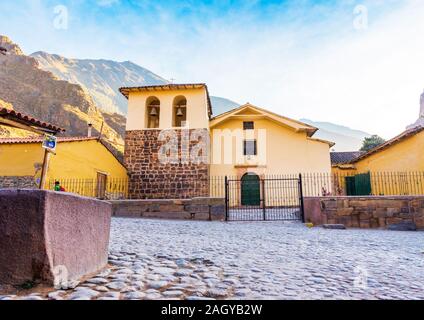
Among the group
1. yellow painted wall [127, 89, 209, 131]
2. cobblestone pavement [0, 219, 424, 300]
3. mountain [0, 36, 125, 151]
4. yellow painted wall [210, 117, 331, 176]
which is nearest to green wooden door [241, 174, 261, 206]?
yellow painted wall [210, 117, 331, 176]

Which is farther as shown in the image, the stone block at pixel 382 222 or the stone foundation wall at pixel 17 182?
the stone foundation wall at pixel 17 182

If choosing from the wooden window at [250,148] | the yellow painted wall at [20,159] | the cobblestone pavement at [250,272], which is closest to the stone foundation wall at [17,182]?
the yellow painted wall at [20,159]

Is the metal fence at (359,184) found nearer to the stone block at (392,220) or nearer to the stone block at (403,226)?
the stone block at (392,220)

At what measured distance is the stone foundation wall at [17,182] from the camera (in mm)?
11781

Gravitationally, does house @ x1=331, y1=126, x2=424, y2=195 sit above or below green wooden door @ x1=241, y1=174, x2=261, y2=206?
above

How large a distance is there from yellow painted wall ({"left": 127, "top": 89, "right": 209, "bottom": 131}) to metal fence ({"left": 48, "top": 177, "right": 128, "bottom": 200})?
130 inches

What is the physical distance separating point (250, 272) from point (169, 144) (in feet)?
42.5

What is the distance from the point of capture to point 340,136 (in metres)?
131

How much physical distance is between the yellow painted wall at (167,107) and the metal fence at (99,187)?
3314 millimetres

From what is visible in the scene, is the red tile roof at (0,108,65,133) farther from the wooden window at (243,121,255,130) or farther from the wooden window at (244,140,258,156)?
the wooden window at (243,121,255,130)

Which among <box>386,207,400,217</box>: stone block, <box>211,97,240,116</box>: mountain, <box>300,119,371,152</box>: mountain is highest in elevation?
<box>211,97,240,116</box>: mountain

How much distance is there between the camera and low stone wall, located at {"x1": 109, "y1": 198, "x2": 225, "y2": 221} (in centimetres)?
934

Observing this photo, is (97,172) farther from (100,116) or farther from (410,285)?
(100,116)
